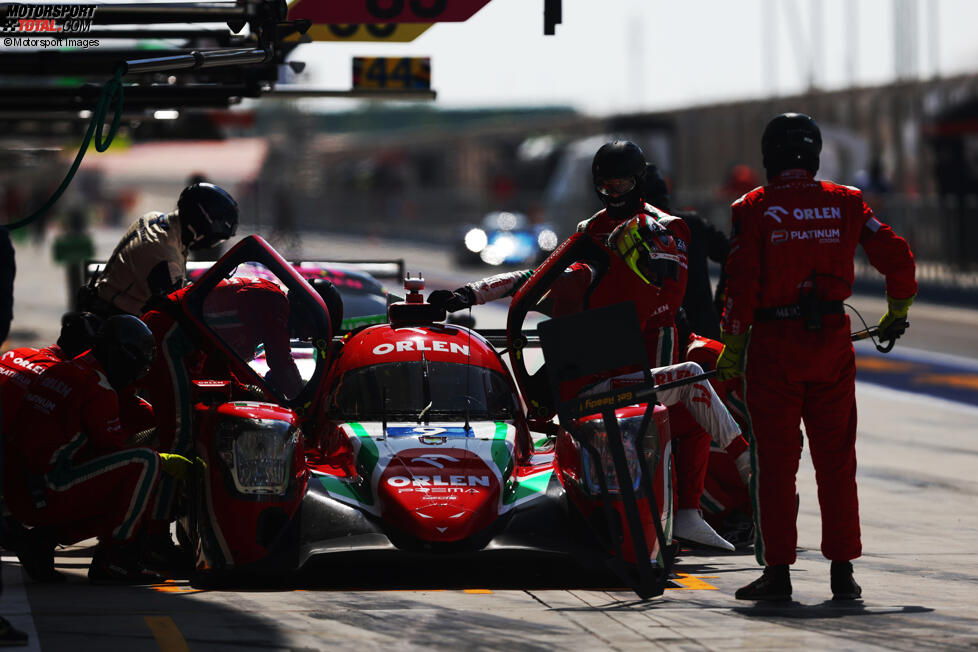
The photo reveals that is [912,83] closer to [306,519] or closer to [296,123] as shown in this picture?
[306,519]

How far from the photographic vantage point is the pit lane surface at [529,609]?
21.5 feet

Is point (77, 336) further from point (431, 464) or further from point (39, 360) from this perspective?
point (431, 464)

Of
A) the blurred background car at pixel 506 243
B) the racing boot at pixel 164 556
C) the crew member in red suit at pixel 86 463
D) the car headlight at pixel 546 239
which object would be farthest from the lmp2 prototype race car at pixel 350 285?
the blurred background car at pixel 506 243

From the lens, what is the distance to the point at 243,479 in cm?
775

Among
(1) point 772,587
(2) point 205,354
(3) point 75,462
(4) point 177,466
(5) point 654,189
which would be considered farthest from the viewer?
(5) point 654,189

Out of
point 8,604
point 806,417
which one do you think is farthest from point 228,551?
point 806,417

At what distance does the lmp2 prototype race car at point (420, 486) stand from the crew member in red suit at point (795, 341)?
0.50 metres

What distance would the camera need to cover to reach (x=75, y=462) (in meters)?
7.85

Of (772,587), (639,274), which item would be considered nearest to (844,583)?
(772,587)

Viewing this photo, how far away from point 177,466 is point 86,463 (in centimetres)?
48

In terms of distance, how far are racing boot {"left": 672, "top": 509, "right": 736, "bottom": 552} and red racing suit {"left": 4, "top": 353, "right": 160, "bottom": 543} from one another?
254 cm

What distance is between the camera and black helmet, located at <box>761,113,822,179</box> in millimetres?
7633

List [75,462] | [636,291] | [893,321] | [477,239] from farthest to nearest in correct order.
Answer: [477,239], [636,291], [75,462], [893,321]

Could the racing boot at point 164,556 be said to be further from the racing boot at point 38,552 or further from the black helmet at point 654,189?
the black helmet at point 654,189
